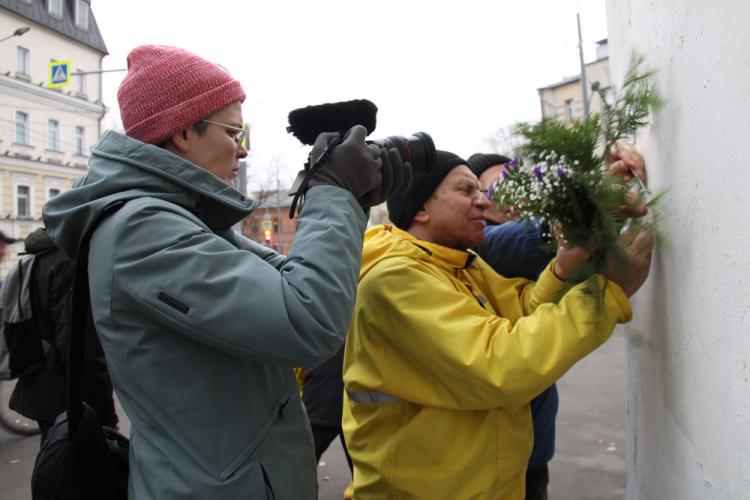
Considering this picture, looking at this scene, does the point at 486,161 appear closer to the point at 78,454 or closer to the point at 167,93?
the point at 167,93

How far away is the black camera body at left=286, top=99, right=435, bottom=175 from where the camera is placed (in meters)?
1.52

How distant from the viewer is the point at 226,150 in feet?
4.75

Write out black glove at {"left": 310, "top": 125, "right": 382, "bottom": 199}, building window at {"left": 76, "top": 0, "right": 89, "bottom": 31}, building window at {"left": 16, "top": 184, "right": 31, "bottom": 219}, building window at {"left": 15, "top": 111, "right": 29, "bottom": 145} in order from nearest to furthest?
black glove at {"left": 310, "top": 125, "right": 382, "bottom": 199} < building window at {"left": 15, "top": 111, "right": 29, "bottom": 145} < building window at {"left": 16, "top": 184, "right": 31, "bottom": 219} < building window at {"left": 76, "top": 0, "right": 89, "bottom": 31}

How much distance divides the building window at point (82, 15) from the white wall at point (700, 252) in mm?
34686

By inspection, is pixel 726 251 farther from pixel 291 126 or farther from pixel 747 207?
pixel 291 126

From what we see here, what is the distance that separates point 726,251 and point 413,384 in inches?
35.4

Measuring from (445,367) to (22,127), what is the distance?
3114 centimetres

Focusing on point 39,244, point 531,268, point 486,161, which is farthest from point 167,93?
point 39,244

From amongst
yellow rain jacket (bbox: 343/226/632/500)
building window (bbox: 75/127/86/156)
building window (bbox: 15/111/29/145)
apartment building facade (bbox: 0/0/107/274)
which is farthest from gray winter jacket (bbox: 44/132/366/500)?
building window (bbox: 75/127/86/156)

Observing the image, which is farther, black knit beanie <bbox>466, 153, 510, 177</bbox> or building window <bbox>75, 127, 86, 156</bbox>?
building window <bbox>75, 127, 86, 156</bbox>

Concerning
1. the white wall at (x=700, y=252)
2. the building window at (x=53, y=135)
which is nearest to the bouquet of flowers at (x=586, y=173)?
the white wall at (x=700, y=252)

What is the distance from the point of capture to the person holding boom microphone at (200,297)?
112cm

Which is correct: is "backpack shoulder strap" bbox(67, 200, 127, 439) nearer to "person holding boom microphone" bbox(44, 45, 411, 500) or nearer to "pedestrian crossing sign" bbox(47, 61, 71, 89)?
"person holding boom microphone" bbox(44, 45, 411, 500)

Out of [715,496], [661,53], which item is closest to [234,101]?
[661,53]
